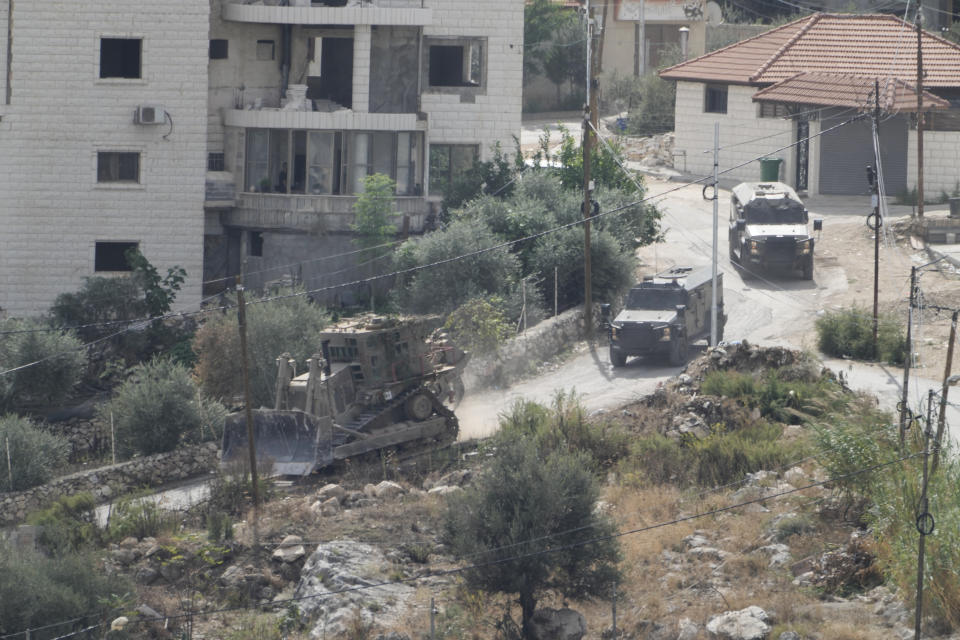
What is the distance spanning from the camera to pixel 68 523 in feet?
92.5

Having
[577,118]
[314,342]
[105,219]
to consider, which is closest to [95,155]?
[105,219]

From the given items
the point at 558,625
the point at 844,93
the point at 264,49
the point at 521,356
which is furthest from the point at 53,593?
the point at 844,93

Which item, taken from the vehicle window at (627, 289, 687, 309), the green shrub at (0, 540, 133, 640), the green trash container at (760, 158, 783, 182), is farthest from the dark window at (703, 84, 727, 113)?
the green shrub at (0, 540, 133, 640)

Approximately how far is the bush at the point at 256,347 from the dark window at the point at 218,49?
39.3 feet

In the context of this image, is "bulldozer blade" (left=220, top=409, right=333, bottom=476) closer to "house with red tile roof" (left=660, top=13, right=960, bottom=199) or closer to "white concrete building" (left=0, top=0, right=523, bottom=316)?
"white concrete building" (left=0, top=0, right=523, bottom=316)

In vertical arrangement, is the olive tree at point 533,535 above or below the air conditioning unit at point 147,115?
below

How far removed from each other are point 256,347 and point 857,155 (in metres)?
23.4

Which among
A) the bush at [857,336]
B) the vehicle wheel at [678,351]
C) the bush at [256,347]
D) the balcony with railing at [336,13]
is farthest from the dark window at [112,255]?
the bush at [857,336]

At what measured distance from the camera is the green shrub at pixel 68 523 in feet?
88.6

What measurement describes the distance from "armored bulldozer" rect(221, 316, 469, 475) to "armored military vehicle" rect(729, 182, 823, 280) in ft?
38.6

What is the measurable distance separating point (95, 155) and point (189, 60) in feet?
12.8

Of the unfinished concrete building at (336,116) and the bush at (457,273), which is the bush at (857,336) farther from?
the unfinished concrete building at (336,116)

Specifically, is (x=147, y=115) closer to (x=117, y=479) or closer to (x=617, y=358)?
(x=117, y=479)

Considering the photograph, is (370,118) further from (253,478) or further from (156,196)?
(253,478)
